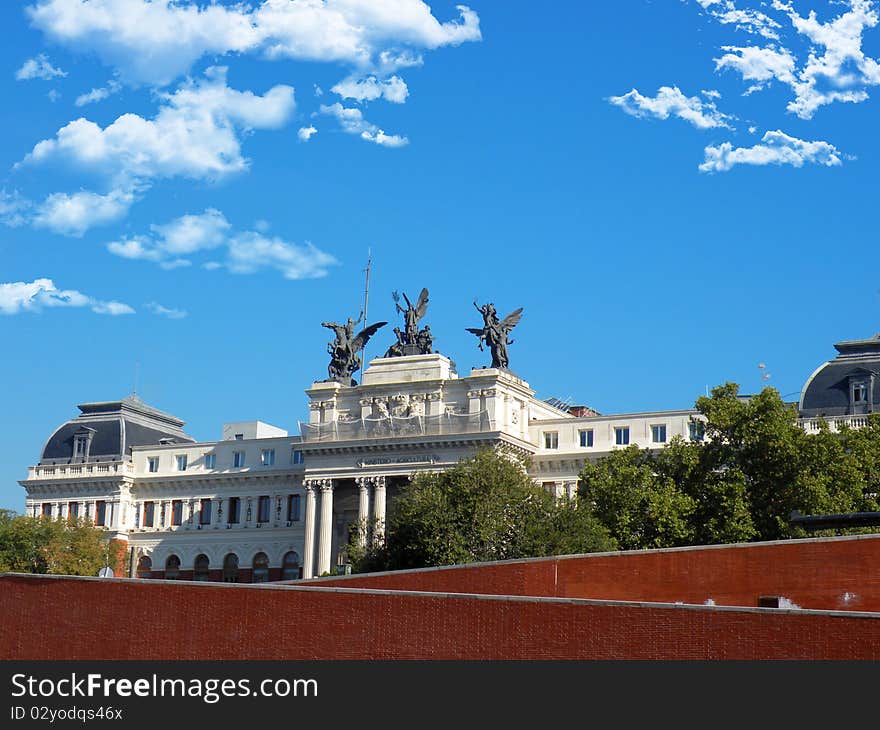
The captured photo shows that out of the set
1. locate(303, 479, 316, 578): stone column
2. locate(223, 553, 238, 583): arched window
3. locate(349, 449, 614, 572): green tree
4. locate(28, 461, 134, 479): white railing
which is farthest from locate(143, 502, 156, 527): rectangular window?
locate(349, 449, 614, 572): green tree

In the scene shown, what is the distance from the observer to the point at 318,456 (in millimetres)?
109812

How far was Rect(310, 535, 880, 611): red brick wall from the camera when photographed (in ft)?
155

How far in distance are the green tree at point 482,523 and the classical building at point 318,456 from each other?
18.4 m

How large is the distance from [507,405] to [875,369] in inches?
957

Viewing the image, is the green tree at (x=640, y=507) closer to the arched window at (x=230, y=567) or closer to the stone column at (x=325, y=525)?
the stone column at (x=325, y=525)

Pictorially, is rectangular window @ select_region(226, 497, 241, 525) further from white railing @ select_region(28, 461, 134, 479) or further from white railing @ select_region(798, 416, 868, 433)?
white railing @ select_region(798, 416, 868, 433)

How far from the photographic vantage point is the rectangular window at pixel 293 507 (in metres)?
115

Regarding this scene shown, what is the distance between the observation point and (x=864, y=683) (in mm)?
35938

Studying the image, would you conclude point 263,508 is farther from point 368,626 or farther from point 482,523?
point 368,626

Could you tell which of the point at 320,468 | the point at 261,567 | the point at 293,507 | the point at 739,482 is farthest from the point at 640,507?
the point at 261,567

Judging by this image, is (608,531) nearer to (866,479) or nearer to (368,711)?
(866,479)

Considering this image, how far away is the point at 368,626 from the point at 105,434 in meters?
84.3

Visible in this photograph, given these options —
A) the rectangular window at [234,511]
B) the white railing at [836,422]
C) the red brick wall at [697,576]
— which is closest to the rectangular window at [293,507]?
the rectangular window at [234,511]

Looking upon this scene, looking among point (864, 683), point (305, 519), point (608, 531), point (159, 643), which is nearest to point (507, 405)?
point (305, 519)
